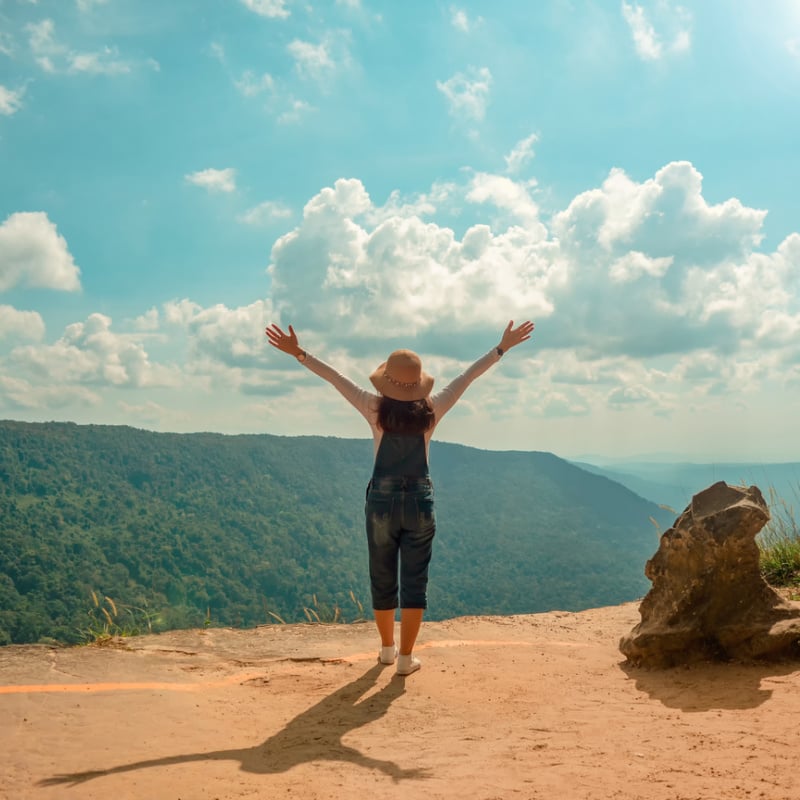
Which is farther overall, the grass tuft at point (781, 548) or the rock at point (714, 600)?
the grass tuft at point (781, 548)

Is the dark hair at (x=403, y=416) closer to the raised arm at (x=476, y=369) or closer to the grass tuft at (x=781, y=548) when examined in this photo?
the raised arm at (x=476, y=369)

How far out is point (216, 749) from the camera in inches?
178

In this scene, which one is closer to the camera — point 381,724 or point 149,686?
point 381,724

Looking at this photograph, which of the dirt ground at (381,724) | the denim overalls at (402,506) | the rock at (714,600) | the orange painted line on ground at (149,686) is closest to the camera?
the dirt ground at (381,724)

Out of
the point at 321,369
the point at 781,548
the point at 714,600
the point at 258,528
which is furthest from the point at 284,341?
the point at 258,528

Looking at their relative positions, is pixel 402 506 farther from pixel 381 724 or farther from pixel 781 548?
pixel 781 548

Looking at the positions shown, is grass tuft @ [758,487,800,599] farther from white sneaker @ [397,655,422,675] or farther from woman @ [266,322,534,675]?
woman @ [266,322,534,675]

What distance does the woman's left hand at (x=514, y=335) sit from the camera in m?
6.30

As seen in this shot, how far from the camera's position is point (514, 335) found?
637 centimetres

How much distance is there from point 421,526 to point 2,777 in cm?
304

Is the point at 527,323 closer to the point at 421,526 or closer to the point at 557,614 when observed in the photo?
the point at 421,526

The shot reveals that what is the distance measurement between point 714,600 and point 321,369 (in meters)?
3.78

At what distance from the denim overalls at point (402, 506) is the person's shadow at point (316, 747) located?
82 cm

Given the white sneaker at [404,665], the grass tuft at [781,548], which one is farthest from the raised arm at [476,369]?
the grass tuft at [781,548]
